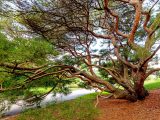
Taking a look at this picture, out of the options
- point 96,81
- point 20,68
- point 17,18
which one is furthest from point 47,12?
point 96,81

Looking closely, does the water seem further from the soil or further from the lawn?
Result: the soil

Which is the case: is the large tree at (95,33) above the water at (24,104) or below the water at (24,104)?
above

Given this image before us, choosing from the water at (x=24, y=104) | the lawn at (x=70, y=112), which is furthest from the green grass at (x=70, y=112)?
the water at (x=24, y=104)

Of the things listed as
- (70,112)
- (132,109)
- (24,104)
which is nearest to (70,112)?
(70,112)

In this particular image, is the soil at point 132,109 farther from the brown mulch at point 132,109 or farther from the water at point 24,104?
the water at point 24,104

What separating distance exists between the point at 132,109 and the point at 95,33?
1.96 meters

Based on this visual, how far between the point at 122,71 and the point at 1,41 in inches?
193

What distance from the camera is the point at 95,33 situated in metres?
6.95

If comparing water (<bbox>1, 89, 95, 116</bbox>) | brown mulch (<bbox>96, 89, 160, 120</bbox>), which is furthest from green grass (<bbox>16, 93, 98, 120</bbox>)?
brown mulch (<bbox>96, 89, 160, 120</bbox>)

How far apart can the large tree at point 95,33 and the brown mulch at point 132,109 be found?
258mm

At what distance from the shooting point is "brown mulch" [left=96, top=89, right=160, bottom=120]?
629 centimetres

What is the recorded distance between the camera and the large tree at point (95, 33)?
232 inches

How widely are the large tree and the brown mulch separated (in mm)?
258

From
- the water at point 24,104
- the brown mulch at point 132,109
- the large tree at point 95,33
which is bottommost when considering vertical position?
the brown mulch at point 132,109
